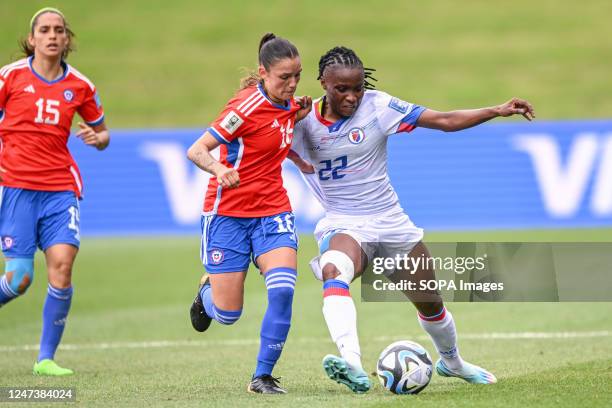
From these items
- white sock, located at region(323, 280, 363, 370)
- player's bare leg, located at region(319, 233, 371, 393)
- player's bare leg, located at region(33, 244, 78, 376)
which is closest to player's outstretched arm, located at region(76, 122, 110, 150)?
player's bare leg, located at region(33, 244, 78, 376)

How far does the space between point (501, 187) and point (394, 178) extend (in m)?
2.01

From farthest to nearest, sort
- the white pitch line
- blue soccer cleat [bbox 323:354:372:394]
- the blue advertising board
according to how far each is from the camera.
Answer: the blue advertising board, the white pitch line, blue soccer cleat [bbox 323:354:372:394]

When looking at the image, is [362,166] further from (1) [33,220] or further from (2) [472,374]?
(1) [33,220]

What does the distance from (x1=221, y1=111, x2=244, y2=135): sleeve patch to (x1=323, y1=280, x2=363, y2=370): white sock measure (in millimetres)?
1242

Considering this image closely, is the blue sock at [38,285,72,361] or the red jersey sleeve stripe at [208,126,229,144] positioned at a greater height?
the red jersey sleeve stripe at [208,126,229,144]

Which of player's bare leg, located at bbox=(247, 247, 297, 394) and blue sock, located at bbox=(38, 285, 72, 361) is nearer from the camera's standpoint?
player's bare leg, located at bbox=(247, 247, 297, 394)

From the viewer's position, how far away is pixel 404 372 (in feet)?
23.7

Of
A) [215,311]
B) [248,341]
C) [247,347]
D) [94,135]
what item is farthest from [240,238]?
[248,341]

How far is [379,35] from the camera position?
33656mm

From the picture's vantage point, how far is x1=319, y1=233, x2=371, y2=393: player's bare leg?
274 inches

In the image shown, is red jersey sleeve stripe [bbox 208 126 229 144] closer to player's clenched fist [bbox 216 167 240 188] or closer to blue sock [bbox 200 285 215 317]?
player's clenched fist [bbox 216 167 240 188]

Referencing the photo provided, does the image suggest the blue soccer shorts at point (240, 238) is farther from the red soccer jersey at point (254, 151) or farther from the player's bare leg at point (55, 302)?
the player's bare leg at point (55, 302)

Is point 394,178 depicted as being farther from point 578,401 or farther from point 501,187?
point 578,401

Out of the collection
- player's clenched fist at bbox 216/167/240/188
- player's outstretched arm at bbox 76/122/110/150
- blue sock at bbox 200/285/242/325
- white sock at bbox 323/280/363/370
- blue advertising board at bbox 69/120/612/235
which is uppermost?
blue advertising board at bbox 69/120/612/235
